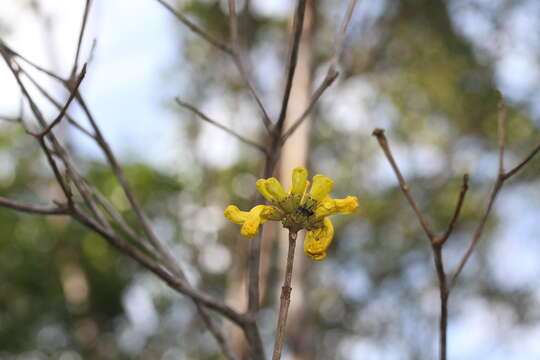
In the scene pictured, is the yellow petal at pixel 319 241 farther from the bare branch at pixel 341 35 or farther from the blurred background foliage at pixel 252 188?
the blurred background foliage at pixel 252 188

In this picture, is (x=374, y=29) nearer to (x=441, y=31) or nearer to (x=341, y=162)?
(x=441, y=31)

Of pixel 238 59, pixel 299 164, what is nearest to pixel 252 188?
pixel 299 164

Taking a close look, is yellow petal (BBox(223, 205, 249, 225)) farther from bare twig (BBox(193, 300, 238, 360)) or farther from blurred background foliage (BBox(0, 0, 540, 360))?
blurred background foliage (BBox(0, 0, 540, 360))

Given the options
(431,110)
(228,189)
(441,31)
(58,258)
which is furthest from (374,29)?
(58,258)

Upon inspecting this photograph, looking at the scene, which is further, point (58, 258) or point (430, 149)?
point (430, 149)

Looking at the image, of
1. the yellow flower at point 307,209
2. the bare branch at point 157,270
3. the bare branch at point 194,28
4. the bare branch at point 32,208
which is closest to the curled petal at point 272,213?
the yellow flower at point 307,209

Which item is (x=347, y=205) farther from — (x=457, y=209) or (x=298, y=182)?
(x=457, y=209)

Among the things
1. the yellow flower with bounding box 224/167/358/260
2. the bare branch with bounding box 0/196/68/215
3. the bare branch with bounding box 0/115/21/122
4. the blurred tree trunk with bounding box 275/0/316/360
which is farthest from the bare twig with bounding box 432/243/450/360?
the blurred tree trunk with bounding box 275/0/316/360
